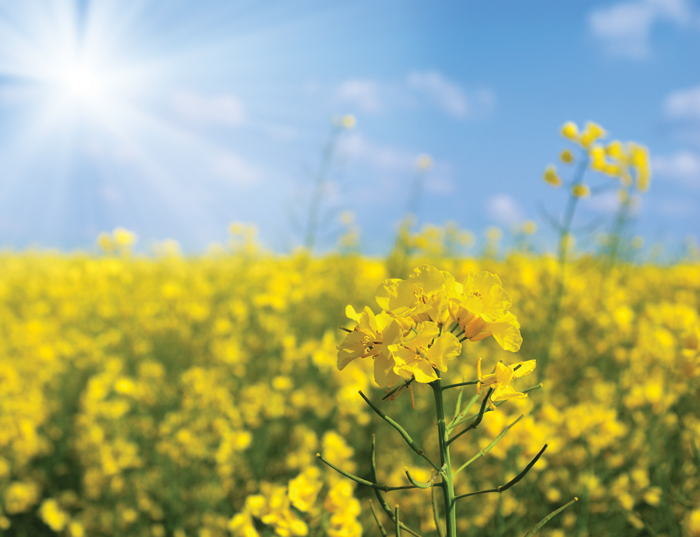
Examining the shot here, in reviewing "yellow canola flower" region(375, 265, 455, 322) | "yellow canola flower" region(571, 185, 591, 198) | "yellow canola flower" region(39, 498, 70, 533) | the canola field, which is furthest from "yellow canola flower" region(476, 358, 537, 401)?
"yellow canola flower" region(39, 498, 70, 533)

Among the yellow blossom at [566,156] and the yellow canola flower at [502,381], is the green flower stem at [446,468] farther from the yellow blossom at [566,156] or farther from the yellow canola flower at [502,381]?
the yellow blossom at [566,156]

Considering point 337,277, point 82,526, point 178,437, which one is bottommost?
point 82,526

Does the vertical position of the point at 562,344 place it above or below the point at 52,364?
above

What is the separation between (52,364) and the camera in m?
4.25

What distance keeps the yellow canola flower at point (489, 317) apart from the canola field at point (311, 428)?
0.69 meters

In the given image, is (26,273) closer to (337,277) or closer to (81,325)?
(81,325)

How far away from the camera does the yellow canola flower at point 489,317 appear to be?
74 centimetres

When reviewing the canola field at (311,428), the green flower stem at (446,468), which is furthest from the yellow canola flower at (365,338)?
the canola field at (311,428)

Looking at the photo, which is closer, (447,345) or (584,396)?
(447,345)

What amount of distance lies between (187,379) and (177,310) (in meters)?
1.82

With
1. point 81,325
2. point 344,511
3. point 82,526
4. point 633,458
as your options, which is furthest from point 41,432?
point 633,458

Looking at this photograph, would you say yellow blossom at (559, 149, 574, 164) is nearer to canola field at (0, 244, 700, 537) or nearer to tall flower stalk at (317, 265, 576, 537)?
canola field at (0, 244, 700, 537)

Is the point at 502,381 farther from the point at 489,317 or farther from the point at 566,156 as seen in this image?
the point at 566,156

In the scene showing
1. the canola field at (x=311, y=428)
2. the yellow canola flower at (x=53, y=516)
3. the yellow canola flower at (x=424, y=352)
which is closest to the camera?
the yellow canola flower at (x=424, y=352)
